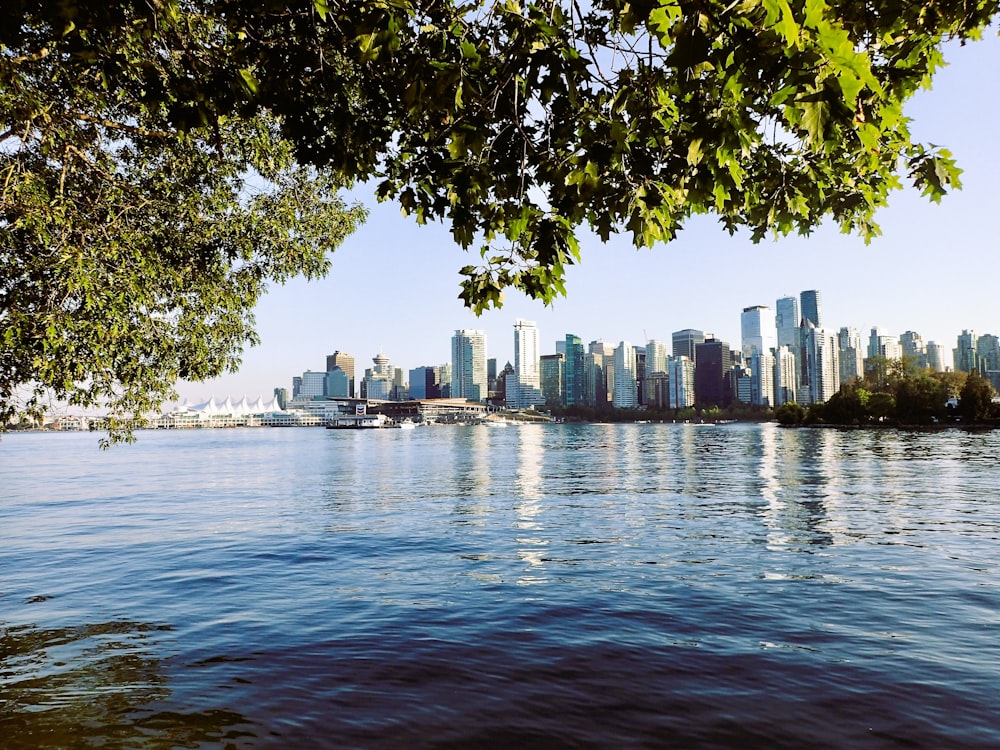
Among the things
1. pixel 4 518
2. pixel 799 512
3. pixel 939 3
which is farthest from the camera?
pixel 4 518

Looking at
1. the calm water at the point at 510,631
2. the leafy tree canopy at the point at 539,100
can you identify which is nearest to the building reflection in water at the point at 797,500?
the calm water at the point at 510,631

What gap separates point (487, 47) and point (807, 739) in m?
7.12

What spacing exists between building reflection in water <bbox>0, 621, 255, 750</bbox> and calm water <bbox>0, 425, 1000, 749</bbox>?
1.5 inches

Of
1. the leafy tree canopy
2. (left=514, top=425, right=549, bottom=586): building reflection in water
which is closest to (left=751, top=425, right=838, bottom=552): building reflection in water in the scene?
(left=514, top=425, right=549, bottom=586): building reflection in water

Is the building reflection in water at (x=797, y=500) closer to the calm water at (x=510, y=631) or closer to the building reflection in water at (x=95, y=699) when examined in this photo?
the calm water at (x=510, y=631)

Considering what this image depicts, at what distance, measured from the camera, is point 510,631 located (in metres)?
10.3

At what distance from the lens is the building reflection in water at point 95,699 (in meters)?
6.61

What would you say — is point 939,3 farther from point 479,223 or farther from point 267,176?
point 267,176

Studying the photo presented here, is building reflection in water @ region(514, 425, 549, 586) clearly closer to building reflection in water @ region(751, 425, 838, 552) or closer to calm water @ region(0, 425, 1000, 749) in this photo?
calm water @ region(0, 425, 1000, 749)

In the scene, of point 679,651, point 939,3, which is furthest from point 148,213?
point 939,3

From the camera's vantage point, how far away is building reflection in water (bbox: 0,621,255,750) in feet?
21.7

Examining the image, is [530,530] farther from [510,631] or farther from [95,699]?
[95,699]

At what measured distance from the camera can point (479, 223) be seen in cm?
634

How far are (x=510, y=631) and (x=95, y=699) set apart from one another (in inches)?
214
